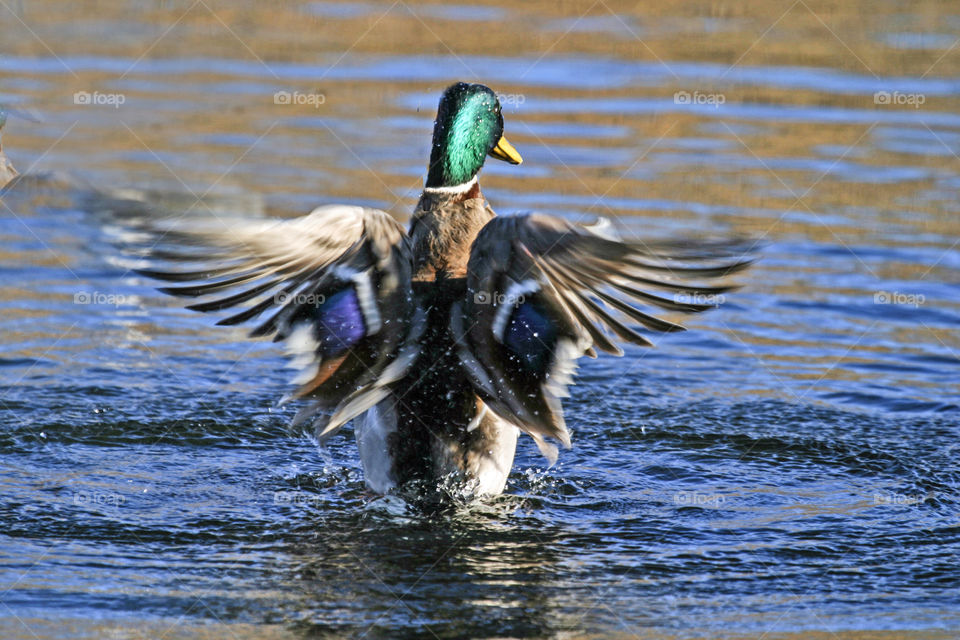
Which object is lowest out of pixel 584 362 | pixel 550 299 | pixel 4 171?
pixel 584 362

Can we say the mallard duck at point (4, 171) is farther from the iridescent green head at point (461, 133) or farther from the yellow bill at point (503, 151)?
the yellow bill at point (503, 151)

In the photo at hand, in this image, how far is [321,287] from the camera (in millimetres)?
4957

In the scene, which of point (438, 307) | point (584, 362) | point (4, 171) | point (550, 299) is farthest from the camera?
point (584, 362)

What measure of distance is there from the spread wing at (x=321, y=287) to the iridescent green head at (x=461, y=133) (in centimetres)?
81

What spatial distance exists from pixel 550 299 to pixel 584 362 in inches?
93.4

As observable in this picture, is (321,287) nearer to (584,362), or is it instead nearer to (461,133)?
(461,133)

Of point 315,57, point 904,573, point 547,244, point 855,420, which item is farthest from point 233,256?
point 315,57

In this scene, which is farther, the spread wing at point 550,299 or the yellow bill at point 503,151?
the yellow bill at point 503,151

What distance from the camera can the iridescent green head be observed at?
5664 mm

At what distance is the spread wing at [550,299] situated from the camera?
4.60 metres

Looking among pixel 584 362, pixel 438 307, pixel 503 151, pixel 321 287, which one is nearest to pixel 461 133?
pixel 503 151

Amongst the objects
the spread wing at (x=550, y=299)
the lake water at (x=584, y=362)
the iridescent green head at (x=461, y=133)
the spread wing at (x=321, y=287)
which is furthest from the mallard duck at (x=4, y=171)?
the spread wing at (x=550, y=299)

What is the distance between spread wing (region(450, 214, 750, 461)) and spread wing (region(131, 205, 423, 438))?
0.29 metres

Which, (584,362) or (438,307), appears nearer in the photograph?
(438,307)
